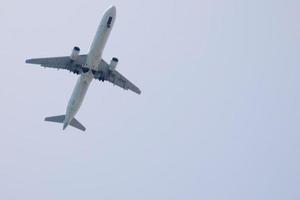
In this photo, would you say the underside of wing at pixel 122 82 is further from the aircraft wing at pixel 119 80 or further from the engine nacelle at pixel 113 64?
the engine nacelle at pixel 113 64

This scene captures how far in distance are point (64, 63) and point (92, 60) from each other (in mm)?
5412

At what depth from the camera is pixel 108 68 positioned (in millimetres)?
90625

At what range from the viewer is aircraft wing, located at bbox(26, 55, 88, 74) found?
293 feet

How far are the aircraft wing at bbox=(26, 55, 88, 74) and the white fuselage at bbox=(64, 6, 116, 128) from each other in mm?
1382

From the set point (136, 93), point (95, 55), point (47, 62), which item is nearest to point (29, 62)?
point (47, 62)

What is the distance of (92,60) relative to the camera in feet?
283

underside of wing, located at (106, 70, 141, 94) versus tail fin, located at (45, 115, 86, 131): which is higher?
underside of wing, located at (106, 70, 141, 94)

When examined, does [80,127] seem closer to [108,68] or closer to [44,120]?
[44,120]

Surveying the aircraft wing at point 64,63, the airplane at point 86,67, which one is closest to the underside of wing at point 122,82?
the airplane at point 86,67

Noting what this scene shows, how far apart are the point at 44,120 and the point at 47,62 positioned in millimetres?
11288

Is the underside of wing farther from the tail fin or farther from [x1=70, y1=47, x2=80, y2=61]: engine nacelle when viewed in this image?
the tail fin

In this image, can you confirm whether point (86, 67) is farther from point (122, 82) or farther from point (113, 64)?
point (122, 82)

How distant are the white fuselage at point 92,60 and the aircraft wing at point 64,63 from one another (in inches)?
54.4

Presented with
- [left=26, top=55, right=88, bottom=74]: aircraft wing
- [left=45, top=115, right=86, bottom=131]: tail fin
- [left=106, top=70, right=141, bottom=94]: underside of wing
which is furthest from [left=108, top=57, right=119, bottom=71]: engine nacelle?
[left=45, top=115, right=86, bottom=131]: tail fin
